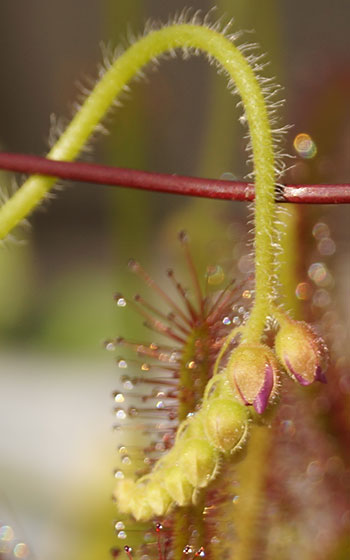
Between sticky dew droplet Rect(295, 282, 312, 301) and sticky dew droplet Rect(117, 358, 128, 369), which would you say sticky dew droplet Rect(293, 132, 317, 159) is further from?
sticky dew droplet Rect(117, 358, 128, 369)

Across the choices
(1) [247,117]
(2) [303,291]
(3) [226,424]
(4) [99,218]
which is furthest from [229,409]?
(4) [99,218]

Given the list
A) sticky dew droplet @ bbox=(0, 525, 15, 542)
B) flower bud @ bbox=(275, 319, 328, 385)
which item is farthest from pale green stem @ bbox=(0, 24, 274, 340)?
sticky dew droplet @ bbox=(0, 525, 15, 542)

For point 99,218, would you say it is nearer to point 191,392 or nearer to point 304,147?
point 304,147

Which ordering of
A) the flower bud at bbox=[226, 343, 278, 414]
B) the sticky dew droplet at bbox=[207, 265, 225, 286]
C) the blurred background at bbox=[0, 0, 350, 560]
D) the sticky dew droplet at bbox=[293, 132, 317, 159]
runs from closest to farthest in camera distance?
the flower bud at bbox=[226, 343, 278, 414], the sticky dew droplet at bbox=[207, 265, 225, 286], the sticky dew droplet at bbox=[293, 132, 317, 159], the blurred background at bbox=[0, 0, 350, 560]

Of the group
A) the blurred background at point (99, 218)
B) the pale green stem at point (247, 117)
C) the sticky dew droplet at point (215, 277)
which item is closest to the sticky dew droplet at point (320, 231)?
the blurred background at point (99, 218)

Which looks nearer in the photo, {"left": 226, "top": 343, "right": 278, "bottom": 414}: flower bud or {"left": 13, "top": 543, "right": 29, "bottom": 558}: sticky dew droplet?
{"left": 226, "top": 343, "right": 278, "bottom": 414}: flower bud

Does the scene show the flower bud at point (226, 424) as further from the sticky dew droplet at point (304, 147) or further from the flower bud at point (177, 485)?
the sticky dew droplet at point (304, 147)

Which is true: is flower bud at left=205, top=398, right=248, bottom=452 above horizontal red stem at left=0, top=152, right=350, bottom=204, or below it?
below
